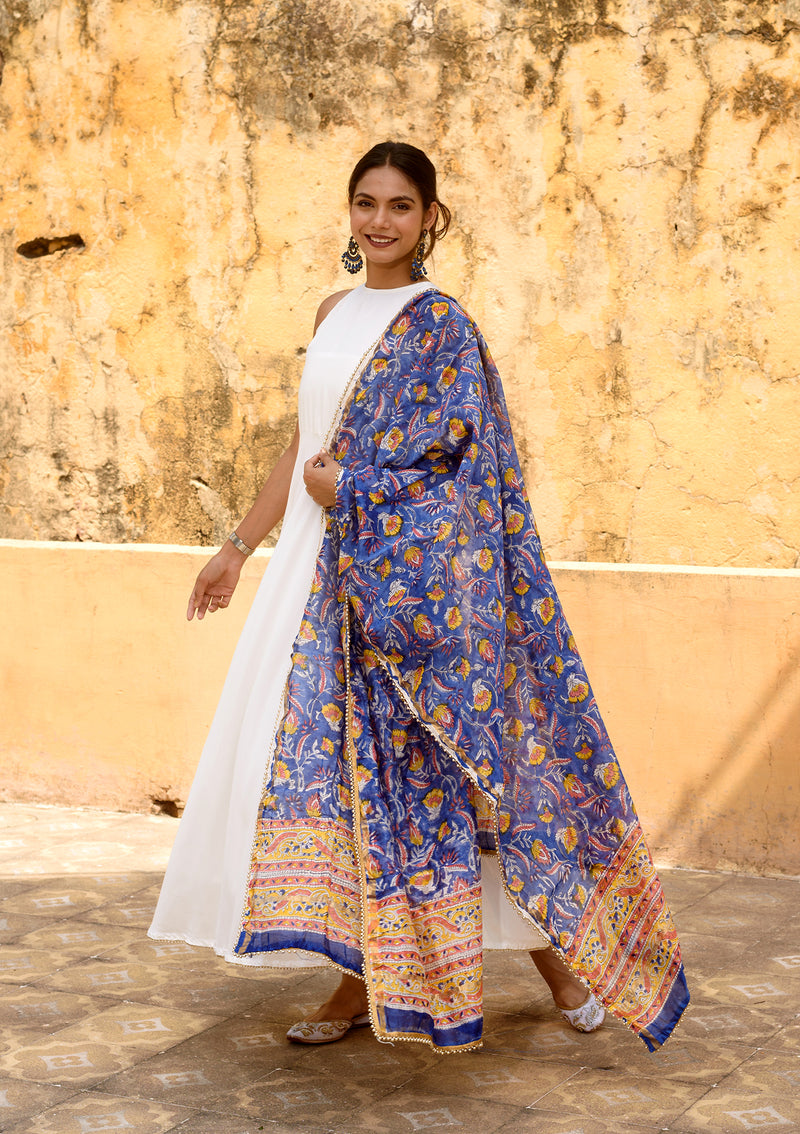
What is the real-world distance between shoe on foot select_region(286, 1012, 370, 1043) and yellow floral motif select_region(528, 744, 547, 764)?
68 centimetres

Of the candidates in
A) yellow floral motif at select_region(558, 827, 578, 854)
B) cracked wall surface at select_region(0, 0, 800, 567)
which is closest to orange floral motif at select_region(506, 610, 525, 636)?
yellow floral motif at select_region(558, 827, 578, 854)

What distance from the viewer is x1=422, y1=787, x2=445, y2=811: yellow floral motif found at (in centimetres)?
282

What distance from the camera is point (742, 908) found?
13.0ft

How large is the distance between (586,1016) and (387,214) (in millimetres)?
1724

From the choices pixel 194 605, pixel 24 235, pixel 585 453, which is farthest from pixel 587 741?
pixel 24 235

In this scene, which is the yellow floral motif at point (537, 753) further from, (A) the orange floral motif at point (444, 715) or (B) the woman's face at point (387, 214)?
(B) the woman's face at point (387, 214)

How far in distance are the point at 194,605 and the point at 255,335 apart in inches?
79.4

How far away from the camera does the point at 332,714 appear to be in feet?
9.20

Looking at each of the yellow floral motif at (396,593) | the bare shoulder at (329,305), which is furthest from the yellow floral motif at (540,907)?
the bare shoulder at (329,305)

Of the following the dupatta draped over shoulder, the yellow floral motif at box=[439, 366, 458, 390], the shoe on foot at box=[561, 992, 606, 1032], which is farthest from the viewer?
the shoe on foot at box=[561, 992, 606, 1032]

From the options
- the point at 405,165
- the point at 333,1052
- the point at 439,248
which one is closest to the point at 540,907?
the point at 333,1052

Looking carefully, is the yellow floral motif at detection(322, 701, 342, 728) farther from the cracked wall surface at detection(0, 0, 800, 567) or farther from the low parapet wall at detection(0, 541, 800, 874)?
the cracked wall surface at detection(0, 0, 800, 567)

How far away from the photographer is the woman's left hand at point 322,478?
285 centimetres

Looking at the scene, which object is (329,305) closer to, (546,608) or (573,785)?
(546,608)
